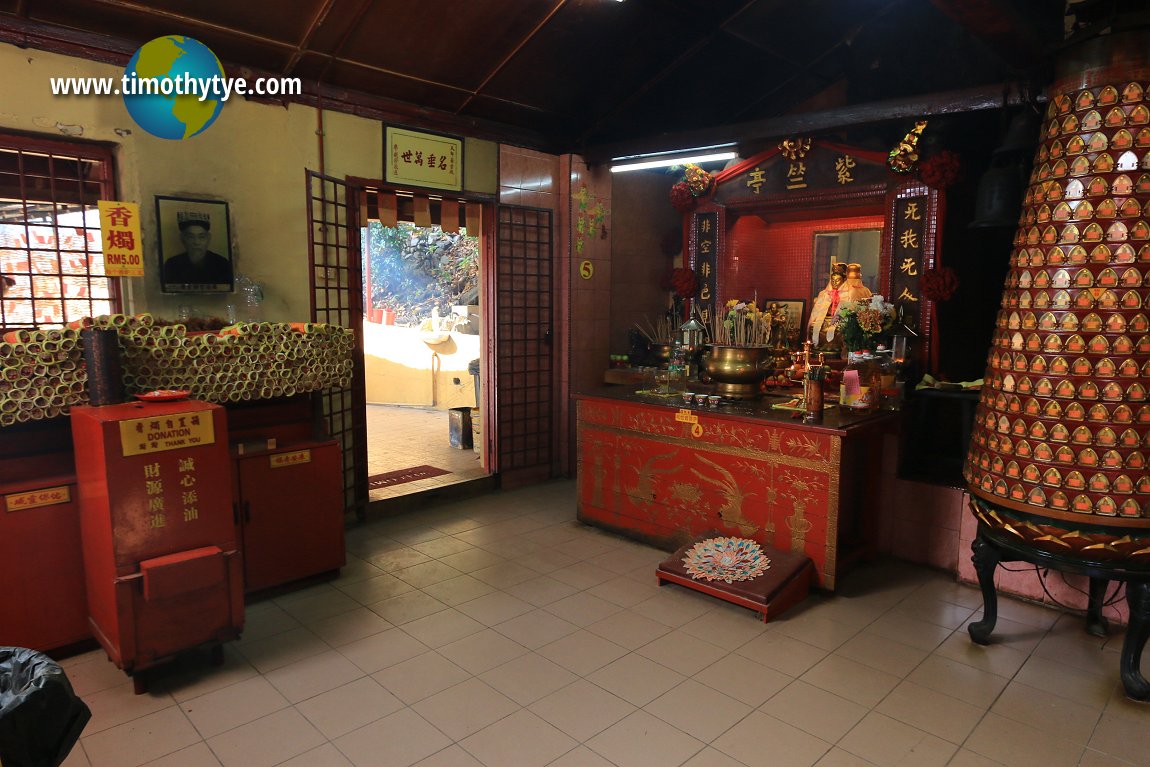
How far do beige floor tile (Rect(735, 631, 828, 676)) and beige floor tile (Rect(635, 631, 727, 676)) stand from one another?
15 cm

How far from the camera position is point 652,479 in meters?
4.58

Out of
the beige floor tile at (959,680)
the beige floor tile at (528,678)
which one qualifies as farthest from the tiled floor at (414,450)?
the beige floor tile at (959,680)

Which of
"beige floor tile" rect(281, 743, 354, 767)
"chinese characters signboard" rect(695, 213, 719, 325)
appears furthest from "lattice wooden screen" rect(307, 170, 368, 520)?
"chinese characters signboard" rect(695, 213, 719, 325)

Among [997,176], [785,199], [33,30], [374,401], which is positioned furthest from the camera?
[374,401]

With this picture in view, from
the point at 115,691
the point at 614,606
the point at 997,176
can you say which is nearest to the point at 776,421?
the point at 614,606

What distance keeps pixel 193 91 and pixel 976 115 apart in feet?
17.1

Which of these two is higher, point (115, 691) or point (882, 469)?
point (882, 469)

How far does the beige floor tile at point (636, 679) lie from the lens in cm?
288

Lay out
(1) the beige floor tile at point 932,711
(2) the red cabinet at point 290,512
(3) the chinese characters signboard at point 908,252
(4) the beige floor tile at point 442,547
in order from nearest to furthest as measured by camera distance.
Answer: (1) the beige floor tile at point 932,711 → (2) the red cabinet at point 290,512 → (4) the beige floor tile at point 442,547 → (3) the chinese characters signboard at point 908,252

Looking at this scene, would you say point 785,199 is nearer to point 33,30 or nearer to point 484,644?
point 484,644

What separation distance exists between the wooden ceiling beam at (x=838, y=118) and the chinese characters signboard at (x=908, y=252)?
83 centimetres

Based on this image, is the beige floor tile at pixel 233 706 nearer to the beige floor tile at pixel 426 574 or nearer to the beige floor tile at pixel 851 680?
the beige floor tile at pixel 426 574

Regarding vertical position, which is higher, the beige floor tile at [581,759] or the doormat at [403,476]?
the doormat at [403,476]

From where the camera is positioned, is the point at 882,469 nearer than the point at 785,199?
Yes
